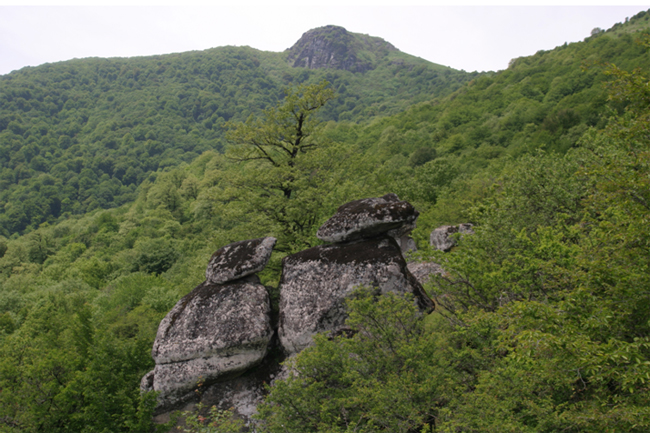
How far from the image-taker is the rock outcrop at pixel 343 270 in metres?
14.3

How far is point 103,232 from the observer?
8550 cm

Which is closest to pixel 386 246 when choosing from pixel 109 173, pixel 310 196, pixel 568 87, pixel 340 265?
pixel 340 265

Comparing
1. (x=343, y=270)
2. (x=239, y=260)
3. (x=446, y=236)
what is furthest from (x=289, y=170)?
(x=446, y=236)

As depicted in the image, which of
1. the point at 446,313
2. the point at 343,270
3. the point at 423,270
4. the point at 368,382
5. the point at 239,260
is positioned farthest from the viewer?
the point at 423,270

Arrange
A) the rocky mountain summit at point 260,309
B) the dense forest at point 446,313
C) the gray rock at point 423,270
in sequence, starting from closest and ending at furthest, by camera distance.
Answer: the dense forest at point 446,313 < the rocky mountain summit at point 260,309 < the gray rock at point 423,270

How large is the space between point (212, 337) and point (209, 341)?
0.60 feet

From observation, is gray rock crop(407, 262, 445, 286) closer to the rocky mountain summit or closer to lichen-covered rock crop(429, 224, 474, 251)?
lichen-covered rock crop(429, 224, 474, 251)

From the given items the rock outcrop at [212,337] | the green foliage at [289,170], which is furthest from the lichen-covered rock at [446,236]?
the rock outcrop at [212,337]

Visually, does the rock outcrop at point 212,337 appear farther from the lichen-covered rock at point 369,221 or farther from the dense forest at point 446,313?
the lichen-covered rock at point 369,221

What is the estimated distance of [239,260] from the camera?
1622 cm

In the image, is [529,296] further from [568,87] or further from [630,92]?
[568,87]

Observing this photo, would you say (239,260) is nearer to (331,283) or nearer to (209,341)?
(209,341)

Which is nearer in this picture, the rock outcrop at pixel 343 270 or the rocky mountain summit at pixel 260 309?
the rocky mountain summit at pixel 260 309

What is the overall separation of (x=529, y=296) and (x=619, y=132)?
507cm
